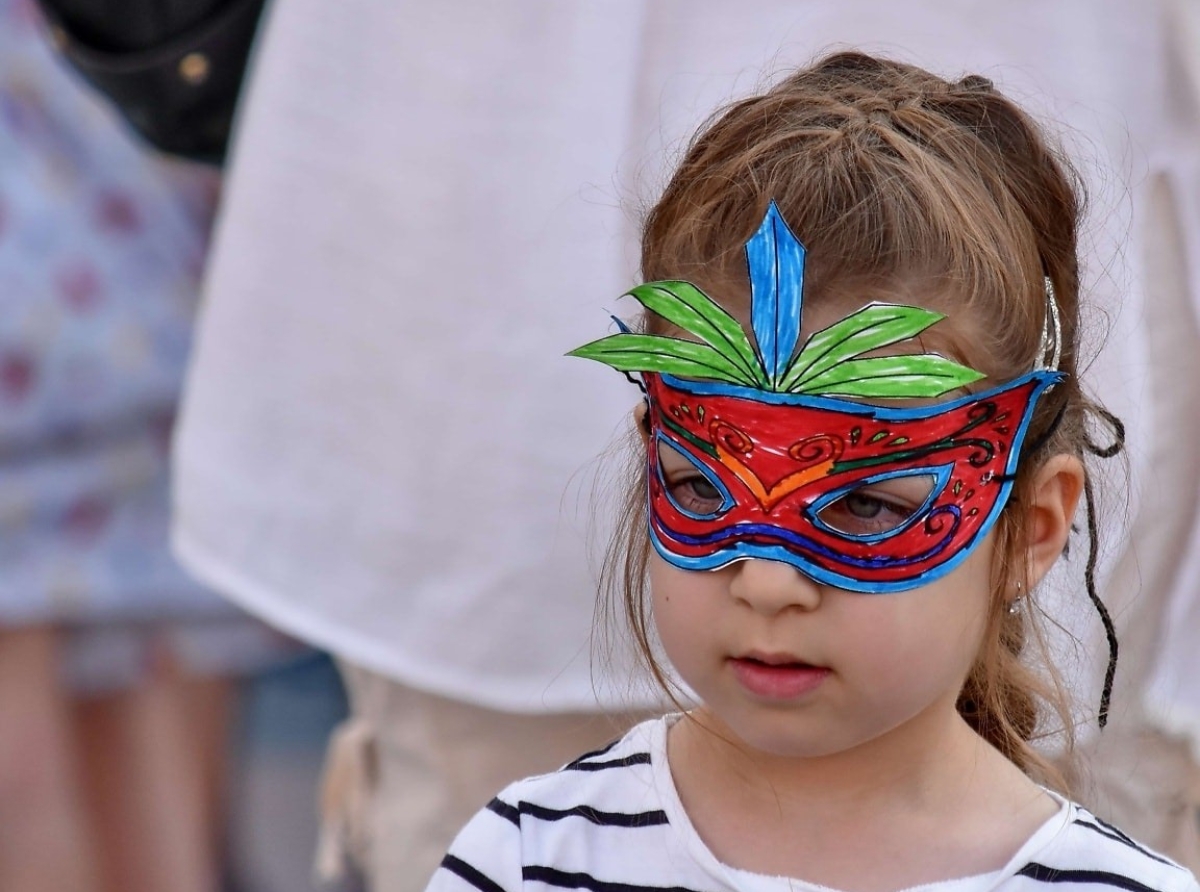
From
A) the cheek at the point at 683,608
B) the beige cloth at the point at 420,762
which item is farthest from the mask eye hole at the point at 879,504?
the beige cloth at the point at 420,762

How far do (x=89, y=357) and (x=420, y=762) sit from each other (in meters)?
1.12

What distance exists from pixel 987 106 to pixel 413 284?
734mm

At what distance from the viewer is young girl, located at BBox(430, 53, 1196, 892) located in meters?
1.18

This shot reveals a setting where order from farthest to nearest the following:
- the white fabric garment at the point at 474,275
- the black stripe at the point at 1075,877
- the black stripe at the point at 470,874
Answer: the white fabric garment at the point at 474,275 → the black stripe at the point at 470,874 → the black stripe at the point at 1075,877

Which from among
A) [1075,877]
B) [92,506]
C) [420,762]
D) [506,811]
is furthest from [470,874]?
[92,506]

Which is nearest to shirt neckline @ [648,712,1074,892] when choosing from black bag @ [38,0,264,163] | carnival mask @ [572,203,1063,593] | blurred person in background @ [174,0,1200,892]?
carnival mask @ [572,203,1063,593]

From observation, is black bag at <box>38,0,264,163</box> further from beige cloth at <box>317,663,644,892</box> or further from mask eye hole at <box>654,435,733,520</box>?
mask eye hole at <box>654,435,733,520</box>

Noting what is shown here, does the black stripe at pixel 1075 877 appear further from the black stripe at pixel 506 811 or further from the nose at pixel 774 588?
the black stripe at pixel 506 811

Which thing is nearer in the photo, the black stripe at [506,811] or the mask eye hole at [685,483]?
the mask eye hole at [685,483]

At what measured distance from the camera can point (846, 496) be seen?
3.95 feet

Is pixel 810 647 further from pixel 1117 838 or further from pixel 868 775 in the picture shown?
pixel 1117 838

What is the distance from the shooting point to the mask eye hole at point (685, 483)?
1.24 m

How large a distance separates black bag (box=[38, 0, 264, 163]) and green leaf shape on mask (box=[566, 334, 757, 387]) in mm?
996

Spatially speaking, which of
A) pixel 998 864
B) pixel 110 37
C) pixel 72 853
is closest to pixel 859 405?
pixel 998 864
